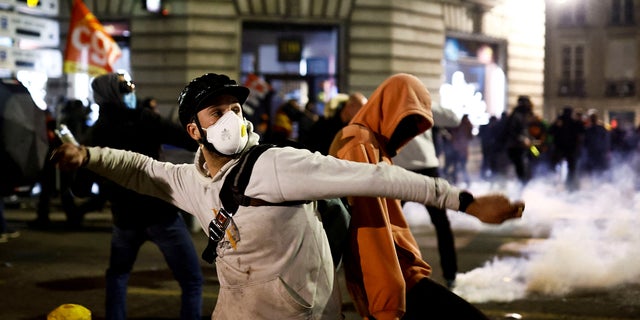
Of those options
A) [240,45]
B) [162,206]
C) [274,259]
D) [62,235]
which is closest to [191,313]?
[162,206]

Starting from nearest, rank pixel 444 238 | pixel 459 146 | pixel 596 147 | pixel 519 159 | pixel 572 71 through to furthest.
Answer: pixel 444 238 < pixel 519 159 < pixel 459 146 < pixel 596 147 < pixel 572 71

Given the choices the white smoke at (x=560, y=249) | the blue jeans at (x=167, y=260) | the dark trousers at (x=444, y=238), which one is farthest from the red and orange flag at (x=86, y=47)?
the blue jeans at (x=167, y=260)

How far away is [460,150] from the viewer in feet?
60.5

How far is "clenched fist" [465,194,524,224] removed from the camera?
266cm

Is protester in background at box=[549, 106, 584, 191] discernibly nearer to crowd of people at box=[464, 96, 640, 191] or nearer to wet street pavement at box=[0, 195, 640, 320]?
crowd of people at box=[464, 96, 640, 191]

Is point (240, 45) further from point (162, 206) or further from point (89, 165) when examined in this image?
point (89, 165)

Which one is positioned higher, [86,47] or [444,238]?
[86,47]

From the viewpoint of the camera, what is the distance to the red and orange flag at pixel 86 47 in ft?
44.0

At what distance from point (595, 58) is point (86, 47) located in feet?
137

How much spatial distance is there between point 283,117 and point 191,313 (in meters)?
8.67

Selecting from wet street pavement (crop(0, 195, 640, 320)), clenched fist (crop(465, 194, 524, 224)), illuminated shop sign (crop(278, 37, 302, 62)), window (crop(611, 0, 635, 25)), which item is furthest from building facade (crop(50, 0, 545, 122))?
window (crop(611, 0, 635, 25))

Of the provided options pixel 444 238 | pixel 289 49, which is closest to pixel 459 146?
pixel 289 49

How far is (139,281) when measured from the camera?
772cm

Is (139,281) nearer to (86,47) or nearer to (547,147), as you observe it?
(86,47)
